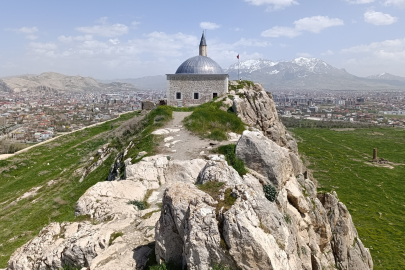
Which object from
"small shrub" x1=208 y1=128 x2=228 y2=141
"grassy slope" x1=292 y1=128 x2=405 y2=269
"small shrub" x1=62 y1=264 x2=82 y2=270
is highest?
"small shrub" x1=208 y1=128 x2=228 y2=141

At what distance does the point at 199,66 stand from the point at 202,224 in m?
29.8

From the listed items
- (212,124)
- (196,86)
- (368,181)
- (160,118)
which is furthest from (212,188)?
(368,181)

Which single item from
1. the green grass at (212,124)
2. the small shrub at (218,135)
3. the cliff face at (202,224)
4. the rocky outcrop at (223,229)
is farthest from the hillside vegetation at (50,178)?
the rocky outcrop at (223,229)

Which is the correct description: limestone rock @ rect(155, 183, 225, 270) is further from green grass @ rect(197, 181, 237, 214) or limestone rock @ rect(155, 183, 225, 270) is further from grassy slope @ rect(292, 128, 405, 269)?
grassy slope @ rect(292, 128, 405, 269)

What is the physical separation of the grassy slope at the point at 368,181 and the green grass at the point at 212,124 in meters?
16.8

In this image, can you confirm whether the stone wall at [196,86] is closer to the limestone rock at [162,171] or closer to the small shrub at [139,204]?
the limestone rock at [162,171]

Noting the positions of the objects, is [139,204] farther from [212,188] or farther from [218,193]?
[218,193]

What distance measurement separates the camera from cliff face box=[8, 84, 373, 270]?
22.0 ft

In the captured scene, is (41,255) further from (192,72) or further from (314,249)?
(192,72)

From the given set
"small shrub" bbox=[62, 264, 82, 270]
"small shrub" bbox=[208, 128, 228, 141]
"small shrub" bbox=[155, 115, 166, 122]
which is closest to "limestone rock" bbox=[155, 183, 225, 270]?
"small shrub" bbox=[62, 264, 82, 270]

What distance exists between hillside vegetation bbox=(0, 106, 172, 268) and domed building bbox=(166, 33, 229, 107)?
7967mm

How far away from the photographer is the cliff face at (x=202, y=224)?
6721 millimetres

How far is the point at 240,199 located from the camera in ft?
23.7

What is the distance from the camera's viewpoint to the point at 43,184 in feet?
80.8
